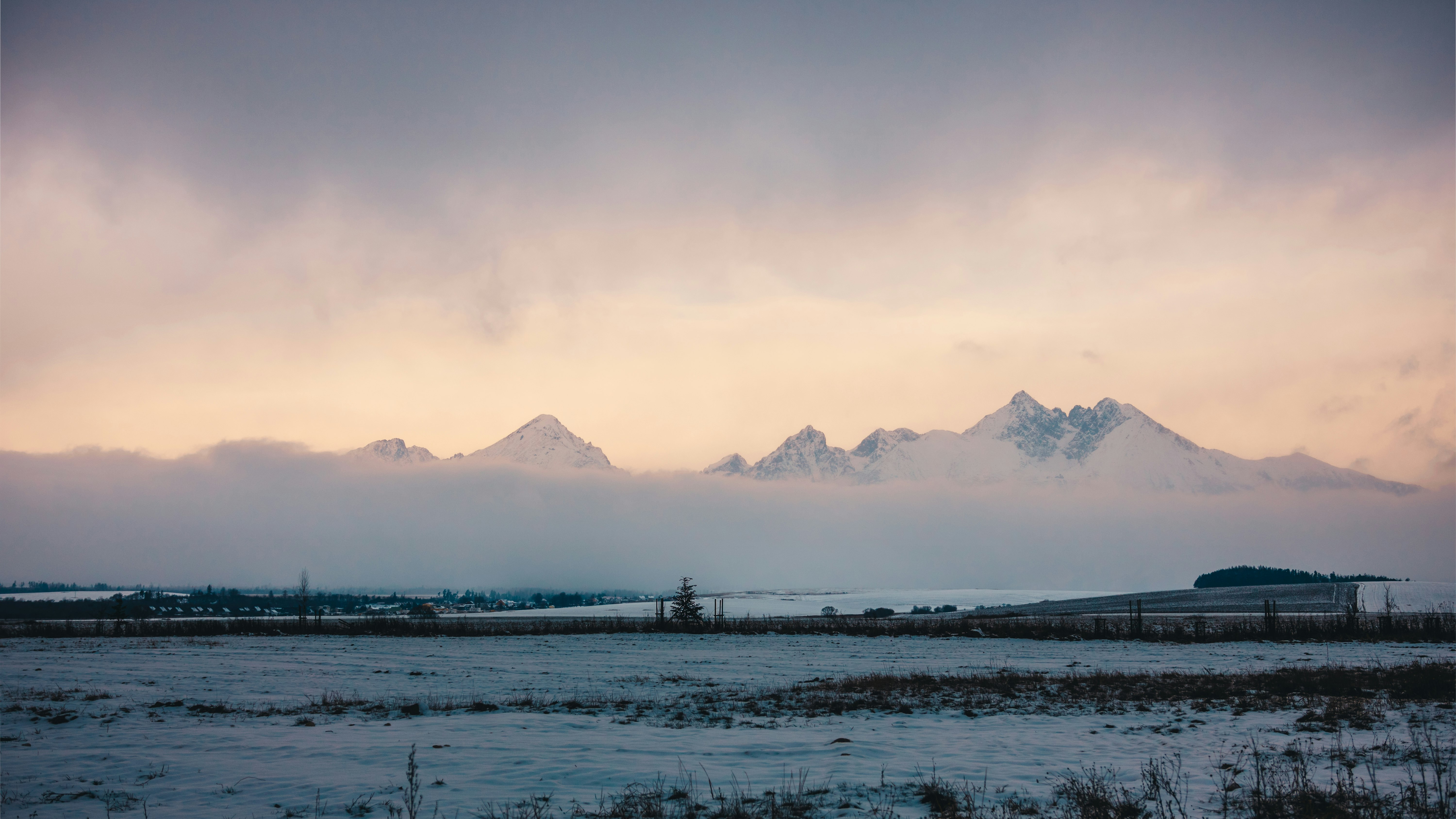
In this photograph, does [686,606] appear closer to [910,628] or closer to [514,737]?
[910,628]

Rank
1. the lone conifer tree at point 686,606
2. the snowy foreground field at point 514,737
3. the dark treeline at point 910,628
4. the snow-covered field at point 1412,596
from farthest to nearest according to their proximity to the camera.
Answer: the snow-covered field at point 1412,596
the lone conifer tree at point 686,606
the dark treeline at point 910,628
the snowy foreground field at point 514,737

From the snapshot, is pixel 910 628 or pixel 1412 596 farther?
pixel 1412 596

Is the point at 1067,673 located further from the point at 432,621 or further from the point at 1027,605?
the point at 1027,605

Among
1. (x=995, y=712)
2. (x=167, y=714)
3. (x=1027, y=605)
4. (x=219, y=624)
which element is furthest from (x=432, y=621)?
(x=1027, y=605)

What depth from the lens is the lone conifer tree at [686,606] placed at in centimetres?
8781

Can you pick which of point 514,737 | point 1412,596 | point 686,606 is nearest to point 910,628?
point 686,606

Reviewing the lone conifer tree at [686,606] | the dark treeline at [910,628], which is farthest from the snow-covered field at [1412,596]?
the lone conifer tree at [686,606]

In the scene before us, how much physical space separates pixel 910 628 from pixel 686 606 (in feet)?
87.7

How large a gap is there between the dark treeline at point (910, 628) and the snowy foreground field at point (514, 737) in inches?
972

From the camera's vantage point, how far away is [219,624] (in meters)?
91.7

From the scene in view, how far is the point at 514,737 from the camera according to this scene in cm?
1691

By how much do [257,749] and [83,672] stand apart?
71.6ft

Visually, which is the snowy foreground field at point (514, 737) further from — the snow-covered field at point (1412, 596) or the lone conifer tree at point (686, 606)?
the snow-covered field at point (1412, 596)

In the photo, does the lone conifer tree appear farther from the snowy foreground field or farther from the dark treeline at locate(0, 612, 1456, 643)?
the snowy foreground field
